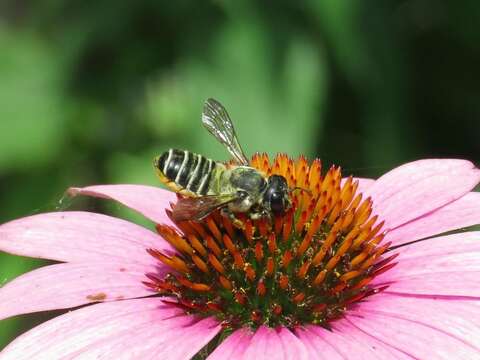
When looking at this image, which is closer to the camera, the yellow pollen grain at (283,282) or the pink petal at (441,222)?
the yellow pollen grain at (283,282)

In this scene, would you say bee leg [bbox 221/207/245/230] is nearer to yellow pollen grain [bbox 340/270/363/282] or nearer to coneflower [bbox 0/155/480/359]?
coneflower [bbox 0/155/480/359]

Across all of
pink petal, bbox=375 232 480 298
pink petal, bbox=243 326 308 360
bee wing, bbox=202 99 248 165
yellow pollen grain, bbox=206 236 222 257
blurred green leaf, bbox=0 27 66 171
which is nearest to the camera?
pink petal, bbox=243 326 308 360

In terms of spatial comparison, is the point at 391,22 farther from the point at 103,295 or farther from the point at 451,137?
the point at 103,295

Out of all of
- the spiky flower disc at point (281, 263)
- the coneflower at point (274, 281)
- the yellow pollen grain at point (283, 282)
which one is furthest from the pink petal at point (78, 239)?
the yellow pollen grain at point (283, 282)

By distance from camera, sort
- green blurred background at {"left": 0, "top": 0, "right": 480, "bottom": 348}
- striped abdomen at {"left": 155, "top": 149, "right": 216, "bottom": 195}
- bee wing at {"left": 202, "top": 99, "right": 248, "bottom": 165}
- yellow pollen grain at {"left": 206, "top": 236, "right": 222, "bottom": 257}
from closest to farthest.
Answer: yellow pollen grain at {"left": 206, "top": 236, "right": 222, "bottom": 257}
striped abdomen at {"left": 155, "top": 149, "right": 216, "bottom": 195}
bee wing at {"left": 202, "top": 99, "right": 248, "bottom": 165}
green blurred background at {"left": 0, "top": 0, "right": 480, "bottom": 348}

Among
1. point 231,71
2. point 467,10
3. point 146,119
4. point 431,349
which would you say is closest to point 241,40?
point 231,71

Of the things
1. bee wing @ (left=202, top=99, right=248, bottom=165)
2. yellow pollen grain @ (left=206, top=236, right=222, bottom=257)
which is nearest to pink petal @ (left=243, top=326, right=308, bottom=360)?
yellow pollen grain @ (left=206, top=236, right=222, bottom=257)

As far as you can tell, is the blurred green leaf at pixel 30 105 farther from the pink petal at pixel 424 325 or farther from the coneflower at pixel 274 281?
the pink petal at pixel 424 325
